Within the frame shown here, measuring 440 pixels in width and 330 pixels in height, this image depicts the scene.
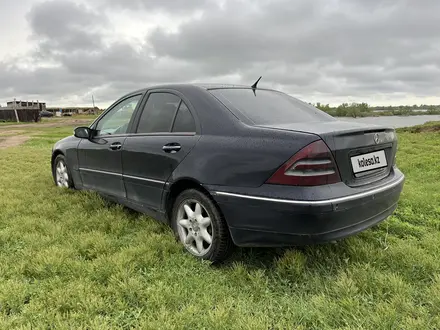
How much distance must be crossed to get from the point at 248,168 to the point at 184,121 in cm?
90

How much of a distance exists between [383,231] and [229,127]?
1.98 m

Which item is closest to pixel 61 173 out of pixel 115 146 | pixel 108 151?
pixel 108 151

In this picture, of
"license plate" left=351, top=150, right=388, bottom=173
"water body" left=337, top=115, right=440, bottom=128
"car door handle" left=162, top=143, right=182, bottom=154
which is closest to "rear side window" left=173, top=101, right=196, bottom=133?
"car door handle" left=162, top=143, right=182, bottom=154

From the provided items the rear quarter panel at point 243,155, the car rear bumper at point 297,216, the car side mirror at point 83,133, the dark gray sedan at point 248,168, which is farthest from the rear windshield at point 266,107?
the car side mirror at point 83,133

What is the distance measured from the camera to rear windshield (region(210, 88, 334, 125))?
2.78 metres

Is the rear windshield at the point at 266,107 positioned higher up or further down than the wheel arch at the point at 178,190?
higher up

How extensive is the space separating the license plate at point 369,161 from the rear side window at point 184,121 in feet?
4.25

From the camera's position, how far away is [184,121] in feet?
9.93

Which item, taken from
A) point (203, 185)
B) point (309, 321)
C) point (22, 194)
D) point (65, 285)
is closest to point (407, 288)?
point (309, 321)

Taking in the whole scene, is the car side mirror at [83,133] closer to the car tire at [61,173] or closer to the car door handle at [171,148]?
the car tire at [61,173]

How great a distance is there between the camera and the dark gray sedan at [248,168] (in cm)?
225

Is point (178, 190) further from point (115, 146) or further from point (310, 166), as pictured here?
point (310, 166)

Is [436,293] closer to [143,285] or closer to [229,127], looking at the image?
[229,127]

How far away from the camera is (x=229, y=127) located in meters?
2.63
